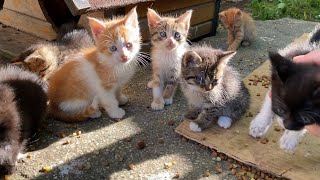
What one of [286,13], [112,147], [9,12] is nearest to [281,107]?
[112,147]

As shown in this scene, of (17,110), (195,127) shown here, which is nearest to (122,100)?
(195,127)

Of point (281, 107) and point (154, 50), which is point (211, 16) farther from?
point (281, 107)

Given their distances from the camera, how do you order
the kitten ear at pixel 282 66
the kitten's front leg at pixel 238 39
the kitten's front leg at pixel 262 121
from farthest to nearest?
1. the kitten's front leg at pixel 238 39
2. the kitten's front leg at pixel 262 121
3. the kitten ear at pixel 282 66

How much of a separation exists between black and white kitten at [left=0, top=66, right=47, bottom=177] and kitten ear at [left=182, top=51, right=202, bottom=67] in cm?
109

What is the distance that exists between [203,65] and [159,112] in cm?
68

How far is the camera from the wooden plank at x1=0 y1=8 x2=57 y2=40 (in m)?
4.28

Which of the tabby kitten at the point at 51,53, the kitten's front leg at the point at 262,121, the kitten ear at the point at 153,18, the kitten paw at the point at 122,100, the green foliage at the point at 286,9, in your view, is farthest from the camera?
the green foliage at the point at 286,9

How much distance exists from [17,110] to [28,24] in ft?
7.21

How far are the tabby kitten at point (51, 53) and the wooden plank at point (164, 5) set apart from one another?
0.58 meters

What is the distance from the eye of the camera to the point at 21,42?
170 inches

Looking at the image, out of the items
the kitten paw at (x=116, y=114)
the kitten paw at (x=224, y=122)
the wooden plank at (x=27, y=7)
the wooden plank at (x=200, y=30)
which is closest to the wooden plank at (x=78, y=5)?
the kitten paw at (x=116, y=114)

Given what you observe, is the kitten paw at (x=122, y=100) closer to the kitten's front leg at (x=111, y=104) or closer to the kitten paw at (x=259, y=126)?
the kitten's front leg at (x=111, y=104)

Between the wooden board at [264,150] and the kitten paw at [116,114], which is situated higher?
the kitten paw at [116,114]

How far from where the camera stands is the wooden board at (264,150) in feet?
8.02
